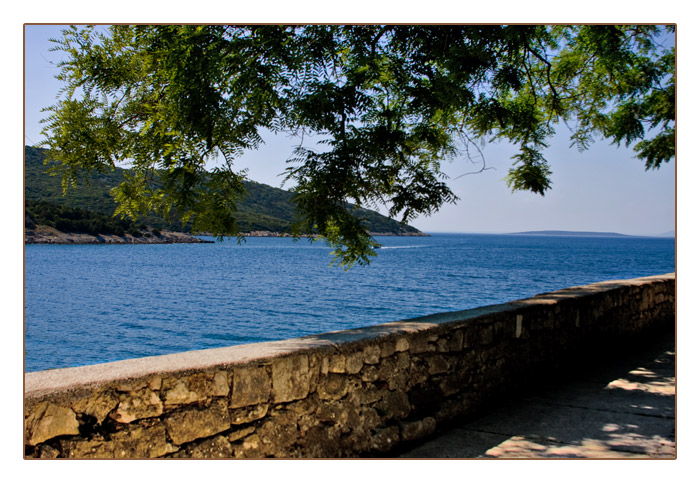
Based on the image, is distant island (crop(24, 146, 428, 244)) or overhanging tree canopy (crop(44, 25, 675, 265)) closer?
distant island (crop(24, 146, 428, 244))

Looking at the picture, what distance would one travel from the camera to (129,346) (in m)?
24.7

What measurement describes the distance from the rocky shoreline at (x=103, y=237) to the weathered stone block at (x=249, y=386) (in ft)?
4.27

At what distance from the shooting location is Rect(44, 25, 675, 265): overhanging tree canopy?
3379 millimetres

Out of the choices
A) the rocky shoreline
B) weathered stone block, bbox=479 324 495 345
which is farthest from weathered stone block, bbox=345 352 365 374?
the rocky shoreline

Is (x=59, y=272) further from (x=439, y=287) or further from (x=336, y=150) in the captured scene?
(x=336, y=150)

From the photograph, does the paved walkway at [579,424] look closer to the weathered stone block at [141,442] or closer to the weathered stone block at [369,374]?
the weathered stone block at [369,374]

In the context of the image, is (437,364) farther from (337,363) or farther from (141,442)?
(141,442)

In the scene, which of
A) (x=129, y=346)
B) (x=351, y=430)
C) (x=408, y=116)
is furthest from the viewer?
(x=129, y=346)

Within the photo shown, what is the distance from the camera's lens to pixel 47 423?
1.87m

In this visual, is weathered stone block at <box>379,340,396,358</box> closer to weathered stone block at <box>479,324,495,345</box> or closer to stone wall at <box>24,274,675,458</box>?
stone wall at <box>24,274,675,458</box>

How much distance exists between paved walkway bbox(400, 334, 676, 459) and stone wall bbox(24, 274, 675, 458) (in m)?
0.14

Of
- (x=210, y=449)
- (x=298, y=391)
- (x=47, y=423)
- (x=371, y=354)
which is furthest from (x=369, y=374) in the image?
(x=47, y=423)
